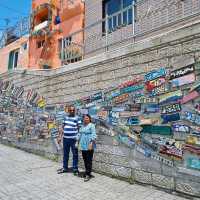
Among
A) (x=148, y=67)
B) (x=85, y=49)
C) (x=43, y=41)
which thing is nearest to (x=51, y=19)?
(x=43, y=41)

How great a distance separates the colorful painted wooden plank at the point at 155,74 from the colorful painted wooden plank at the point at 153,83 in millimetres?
68

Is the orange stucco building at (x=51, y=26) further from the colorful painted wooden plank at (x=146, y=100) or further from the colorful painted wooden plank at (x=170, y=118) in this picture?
the colorful painted wooden plank at (x=170, y=118)

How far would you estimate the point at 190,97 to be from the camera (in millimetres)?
5199

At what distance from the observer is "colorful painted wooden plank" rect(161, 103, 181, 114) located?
5.40 metres

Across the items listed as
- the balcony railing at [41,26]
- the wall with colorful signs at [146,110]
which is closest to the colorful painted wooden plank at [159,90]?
the wall with colorful signs at [146,110]

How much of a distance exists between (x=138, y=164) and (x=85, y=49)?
4.29 meters

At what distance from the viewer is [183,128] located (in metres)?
5.28

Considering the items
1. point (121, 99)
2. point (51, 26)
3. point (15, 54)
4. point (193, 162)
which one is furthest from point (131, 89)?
point (15, 54)

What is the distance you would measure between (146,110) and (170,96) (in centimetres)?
66

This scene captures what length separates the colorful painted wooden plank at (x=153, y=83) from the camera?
5.75 meters

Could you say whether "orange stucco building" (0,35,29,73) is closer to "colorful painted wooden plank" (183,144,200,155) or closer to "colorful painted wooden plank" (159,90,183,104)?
"colorful painted wooden plank" (159,90,183,104)

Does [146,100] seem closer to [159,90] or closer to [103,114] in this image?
[159,90]

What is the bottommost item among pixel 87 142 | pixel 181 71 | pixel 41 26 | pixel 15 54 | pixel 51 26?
pixel 87 142

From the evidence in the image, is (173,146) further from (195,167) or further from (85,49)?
(85,49)
